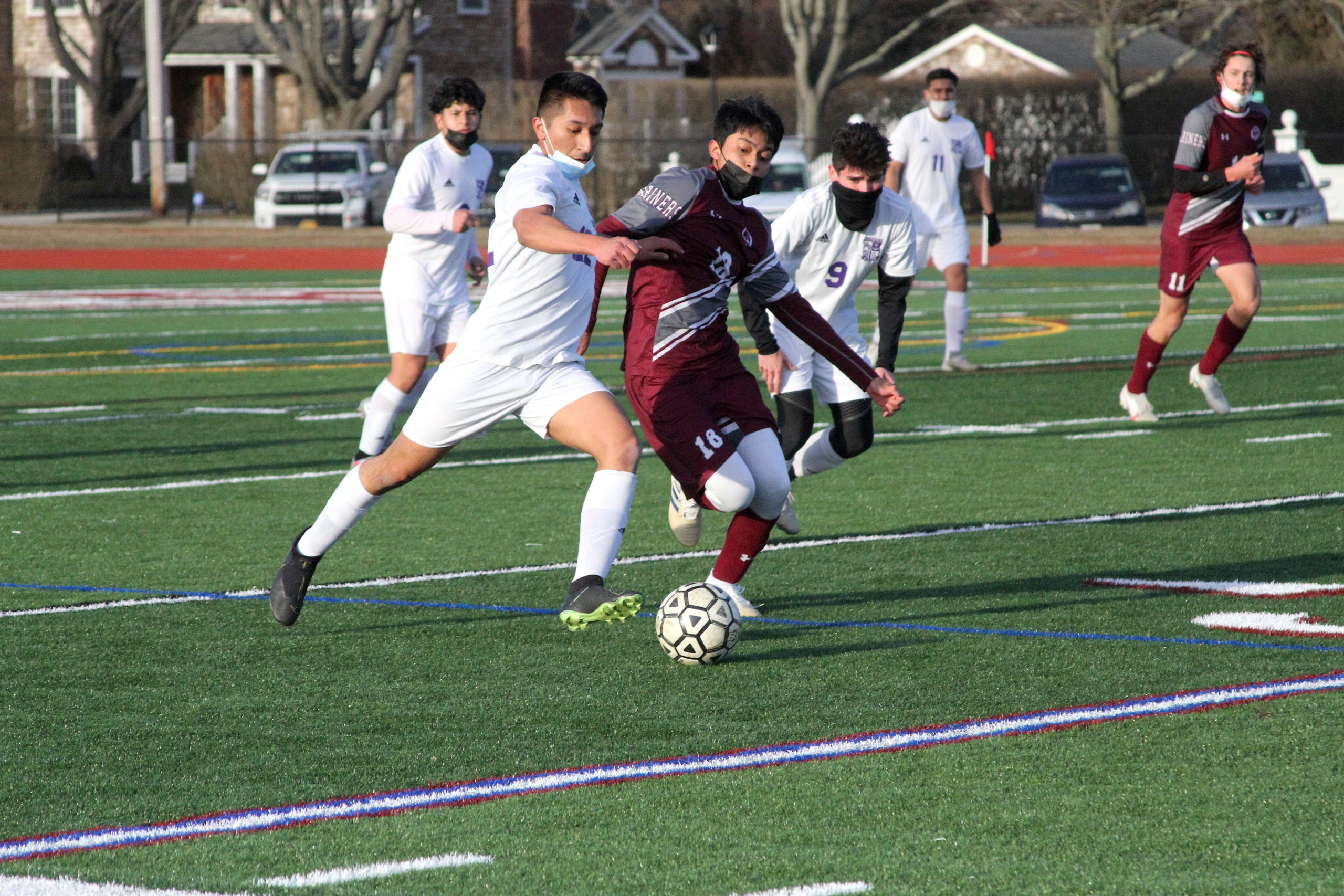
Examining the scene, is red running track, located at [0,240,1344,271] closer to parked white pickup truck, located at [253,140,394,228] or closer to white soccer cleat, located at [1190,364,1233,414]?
parked white pickup truck, located at [253,140,394,228]

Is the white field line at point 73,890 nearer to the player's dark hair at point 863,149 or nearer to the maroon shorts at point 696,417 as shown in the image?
the maroon shorts at point 696,417

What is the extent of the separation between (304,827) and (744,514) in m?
2.43

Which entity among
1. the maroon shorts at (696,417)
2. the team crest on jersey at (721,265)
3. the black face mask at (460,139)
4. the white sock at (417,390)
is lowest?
the white sock at (417,390)

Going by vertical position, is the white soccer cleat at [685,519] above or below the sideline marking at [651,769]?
above

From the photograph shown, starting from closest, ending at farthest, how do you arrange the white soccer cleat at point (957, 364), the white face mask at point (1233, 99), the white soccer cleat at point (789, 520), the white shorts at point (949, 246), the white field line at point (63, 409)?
1. the white soccer cleat at point (789, 520)
2. the white face mask at point (1233, 99)
3. the white field line at point (63, 409)
4. the white shorts at point (949, 246)
5. the white soccer cleat at point (957, 364)

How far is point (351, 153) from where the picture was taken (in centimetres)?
Result: 3888

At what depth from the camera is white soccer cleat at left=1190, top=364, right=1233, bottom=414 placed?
11867 millimetres

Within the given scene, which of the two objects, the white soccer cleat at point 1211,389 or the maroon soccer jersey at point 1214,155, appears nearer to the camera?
the maroon soccer jersey at point 1214,155

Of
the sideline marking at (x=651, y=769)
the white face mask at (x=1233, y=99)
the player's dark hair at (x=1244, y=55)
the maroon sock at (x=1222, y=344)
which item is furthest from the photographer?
the maroon sock at (x=1222, y=344)

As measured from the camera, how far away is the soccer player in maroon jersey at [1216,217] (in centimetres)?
1112

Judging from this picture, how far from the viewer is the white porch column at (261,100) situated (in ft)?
184

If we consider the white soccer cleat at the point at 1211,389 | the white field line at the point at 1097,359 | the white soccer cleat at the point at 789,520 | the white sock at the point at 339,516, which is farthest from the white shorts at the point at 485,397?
the white field line at the point at 1097,359

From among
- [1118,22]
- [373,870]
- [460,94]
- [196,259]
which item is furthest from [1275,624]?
[1118,22]

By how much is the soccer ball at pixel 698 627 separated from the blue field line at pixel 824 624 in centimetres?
65
